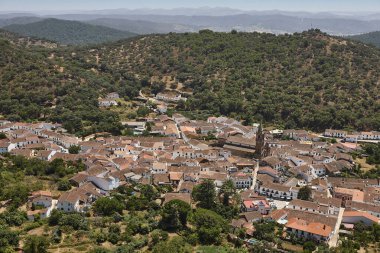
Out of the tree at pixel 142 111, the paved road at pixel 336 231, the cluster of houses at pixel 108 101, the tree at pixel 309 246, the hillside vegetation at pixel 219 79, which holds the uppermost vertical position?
the hillside vegetation at pixel 219 79

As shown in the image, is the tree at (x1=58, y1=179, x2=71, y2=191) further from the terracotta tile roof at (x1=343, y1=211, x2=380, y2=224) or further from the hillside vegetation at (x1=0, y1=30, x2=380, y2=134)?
the terracotta tile roof at (x1=343, y1=211, x2=380, y2=224)

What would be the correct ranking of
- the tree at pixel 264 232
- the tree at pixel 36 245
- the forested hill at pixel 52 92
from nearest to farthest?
1. the tree at pixel 36 245
2. the tree at pixel 264 232
3. the forested hill at pixel 52 92

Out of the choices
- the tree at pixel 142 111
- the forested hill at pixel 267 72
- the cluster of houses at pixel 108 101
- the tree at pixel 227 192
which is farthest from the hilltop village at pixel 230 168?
the cluster of houses at pixel 108 101

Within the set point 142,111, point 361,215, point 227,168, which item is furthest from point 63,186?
point 142,111

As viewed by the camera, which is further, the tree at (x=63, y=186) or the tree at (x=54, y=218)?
the tree at (x=63, y=186)

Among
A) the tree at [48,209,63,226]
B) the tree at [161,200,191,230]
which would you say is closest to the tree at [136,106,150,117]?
the tree at [161,200,191,230]

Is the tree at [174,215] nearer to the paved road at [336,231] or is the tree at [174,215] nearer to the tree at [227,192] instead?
the tree at [227,192]

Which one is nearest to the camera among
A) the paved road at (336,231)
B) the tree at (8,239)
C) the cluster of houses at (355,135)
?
the tree at (8,239)

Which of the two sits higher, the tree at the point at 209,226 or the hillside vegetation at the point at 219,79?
the hillside vegetation at the point at 219,79
